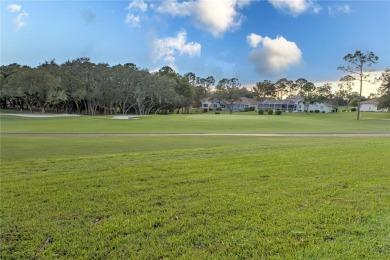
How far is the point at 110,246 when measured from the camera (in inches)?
146

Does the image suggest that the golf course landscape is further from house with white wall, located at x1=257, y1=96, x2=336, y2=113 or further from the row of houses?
house with white wall, located at x1=257, y1=96, x2=336, y2=113

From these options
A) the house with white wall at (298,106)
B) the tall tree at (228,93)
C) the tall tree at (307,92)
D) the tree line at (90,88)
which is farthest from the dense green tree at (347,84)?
the tall tree at (228,93)

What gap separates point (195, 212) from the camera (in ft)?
15.4

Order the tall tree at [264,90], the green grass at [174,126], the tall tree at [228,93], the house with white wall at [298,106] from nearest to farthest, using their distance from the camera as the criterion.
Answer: the green grass at [174,126] → the tall tree at [228,93] → the house with white wall at [298,106] → the tall tree at [264,90]

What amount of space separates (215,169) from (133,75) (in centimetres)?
6854

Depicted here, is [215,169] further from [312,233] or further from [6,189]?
[6,189]

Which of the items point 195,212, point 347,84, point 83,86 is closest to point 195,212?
point 195,212

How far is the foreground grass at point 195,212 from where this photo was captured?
3635mm

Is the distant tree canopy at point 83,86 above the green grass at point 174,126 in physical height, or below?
above

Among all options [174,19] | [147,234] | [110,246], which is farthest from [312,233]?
[174,19]

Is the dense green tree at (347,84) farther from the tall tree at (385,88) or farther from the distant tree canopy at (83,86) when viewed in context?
the distant tree canopy at (83,86)

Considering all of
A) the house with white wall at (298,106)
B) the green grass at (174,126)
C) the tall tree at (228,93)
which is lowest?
the green grass at (174,126)

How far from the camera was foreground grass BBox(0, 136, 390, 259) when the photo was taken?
3.63 metres

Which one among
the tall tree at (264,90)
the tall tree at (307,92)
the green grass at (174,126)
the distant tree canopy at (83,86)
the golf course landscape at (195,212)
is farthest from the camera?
the tall tree at (264,90)
